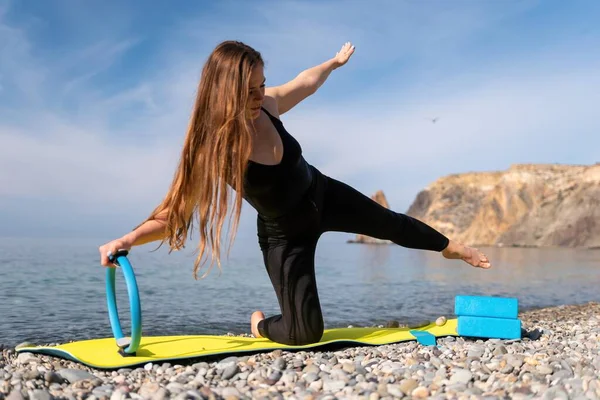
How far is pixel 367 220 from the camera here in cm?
429

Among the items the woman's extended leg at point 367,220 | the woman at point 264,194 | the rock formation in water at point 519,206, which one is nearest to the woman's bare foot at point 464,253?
the woman's extended leg at point 367,220

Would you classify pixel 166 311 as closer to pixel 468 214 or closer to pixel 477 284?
pixel 477 284

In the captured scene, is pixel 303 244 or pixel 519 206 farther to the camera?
pixel 519 206

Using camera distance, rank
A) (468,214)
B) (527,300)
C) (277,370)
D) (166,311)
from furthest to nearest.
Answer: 1. (468,214)
2. (527,300)
3. (166,311)
4. (277,370)

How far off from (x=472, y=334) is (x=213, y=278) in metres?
8.63

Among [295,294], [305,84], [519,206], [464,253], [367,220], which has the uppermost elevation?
[519,206]

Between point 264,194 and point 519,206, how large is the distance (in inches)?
2063

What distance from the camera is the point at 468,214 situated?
5678 cm

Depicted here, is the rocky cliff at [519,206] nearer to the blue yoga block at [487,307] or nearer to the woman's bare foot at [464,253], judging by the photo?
the woman's bare foot at [464,253]

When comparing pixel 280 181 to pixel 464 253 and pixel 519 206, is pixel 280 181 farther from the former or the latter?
pixel 519 206

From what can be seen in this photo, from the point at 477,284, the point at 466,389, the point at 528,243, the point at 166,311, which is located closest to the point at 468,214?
the point at 528,243

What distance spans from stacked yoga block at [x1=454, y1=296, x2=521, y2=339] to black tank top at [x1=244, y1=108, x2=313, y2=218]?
1.50 m

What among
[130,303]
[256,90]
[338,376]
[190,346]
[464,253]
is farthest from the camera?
[464,253]

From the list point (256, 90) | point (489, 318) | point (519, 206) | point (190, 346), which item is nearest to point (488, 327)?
point (489, 318)
